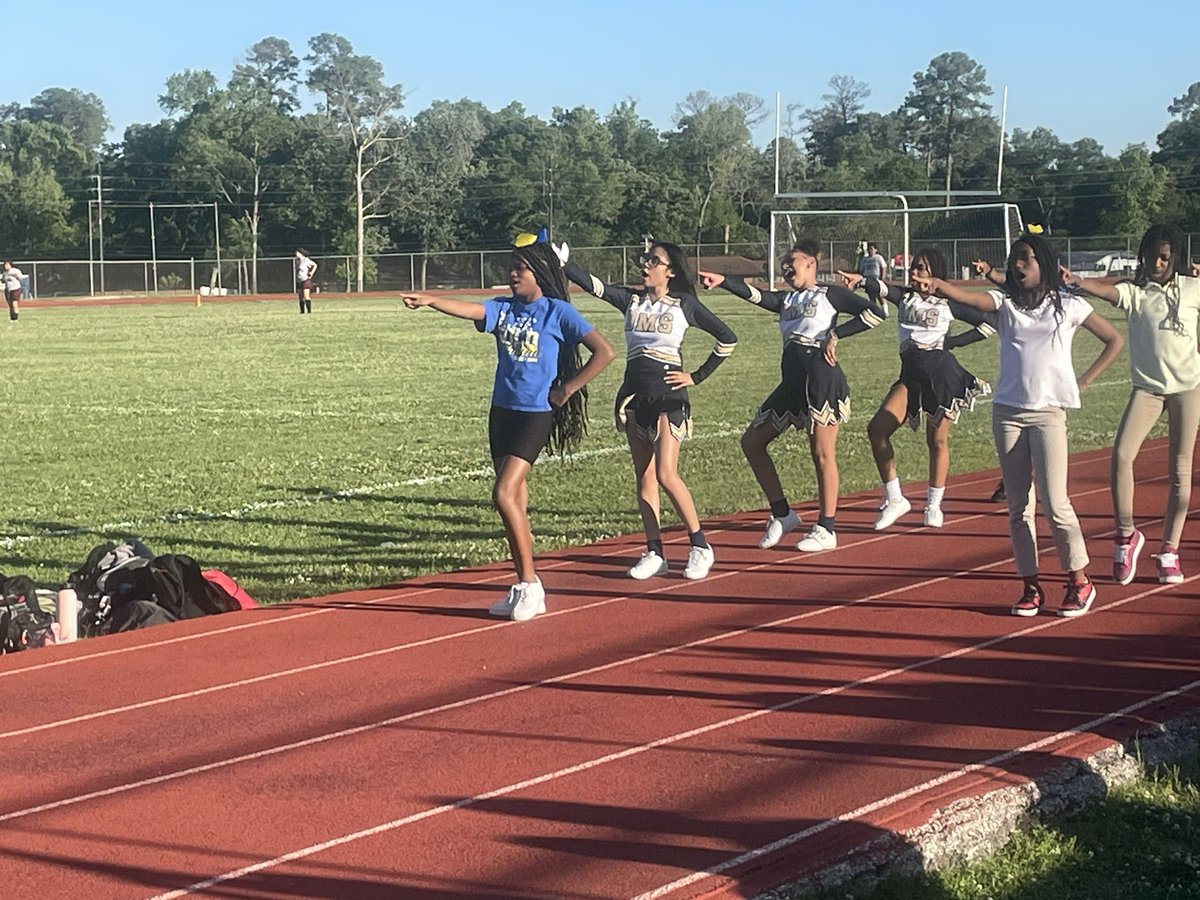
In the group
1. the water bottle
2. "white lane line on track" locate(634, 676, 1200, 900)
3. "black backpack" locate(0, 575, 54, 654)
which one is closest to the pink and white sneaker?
"white lane line on track" locate(634, 676, 1200, 900)

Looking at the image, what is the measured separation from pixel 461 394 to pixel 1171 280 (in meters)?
14.0

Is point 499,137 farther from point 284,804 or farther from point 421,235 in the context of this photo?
point 284,804

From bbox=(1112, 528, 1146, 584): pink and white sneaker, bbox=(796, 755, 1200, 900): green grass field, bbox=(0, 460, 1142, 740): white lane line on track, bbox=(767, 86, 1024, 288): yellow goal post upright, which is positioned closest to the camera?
bbox=(796, 755, 1200, 900): green grass field

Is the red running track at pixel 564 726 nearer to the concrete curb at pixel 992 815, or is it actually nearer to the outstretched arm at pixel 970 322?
the concrete curb at pixel 992 815

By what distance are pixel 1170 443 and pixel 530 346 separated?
365 cm

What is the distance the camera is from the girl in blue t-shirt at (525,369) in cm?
845

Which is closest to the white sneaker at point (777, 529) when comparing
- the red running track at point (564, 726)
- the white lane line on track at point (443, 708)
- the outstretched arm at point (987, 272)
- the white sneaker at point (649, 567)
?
the red running track at point (564, 726)

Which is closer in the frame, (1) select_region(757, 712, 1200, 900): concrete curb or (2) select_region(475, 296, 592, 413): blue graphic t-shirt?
(1) select_region(757, 712, 1200, 900): concrete curb

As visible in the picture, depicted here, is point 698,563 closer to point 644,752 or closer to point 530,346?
point 530,346

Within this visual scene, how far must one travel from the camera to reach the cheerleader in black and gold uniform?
9445 millimetres

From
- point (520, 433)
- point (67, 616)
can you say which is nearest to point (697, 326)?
point (520, 433)

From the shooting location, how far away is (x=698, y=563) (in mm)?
9641

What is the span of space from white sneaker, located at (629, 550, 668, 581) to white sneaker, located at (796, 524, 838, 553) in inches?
45.7

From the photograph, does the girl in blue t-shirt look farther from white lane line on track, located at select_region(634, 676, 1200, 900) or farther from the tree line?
the tree line
